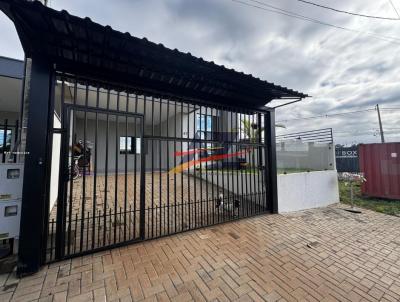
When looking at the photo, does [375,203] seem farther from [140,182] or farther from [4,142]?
[4,142]

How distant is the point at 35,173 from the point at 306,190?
20.9ft

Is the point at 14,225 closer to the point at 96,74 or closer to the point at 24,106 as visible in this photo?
the point at 24,106

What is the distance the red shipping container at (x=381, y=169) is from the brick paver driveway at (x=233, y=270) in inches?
155

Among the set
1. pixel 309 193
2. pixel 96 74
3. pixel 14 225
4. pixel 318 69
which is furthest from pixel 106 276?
pixel 318 69

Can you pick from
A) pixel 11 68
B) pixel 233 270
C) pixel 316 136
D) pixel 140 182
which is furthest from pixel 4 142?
pixel 316 136

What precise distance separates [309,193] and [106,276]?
5702 millimetres

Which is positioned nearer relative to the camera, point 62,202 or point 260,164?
point 62,202

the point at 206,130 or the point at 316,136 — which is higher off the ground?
the point at 316,136

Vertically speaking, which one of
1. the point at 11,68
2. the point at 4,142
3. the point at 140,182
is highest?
the point at 11,68

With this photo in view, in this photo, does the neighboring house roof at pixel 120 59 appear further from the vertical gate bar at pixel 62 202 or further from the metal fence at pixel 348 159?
the metal fence at pixel 348 159

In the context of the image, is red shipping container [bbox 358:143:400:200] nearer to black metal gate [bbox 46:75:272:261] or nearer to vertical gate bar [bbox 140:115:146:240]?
black metal gate [bbox 46:75:272:261]

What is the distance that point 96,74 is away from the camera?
2.74 m

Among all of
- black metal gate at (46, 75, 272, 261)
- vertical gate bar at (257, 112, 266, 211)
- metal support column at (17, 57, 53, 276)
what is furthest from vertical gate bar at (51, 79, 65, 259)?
vertical gate bar at (257, 112, 266, 211)

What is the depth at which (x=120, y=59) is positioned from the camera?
2643 millimetres
